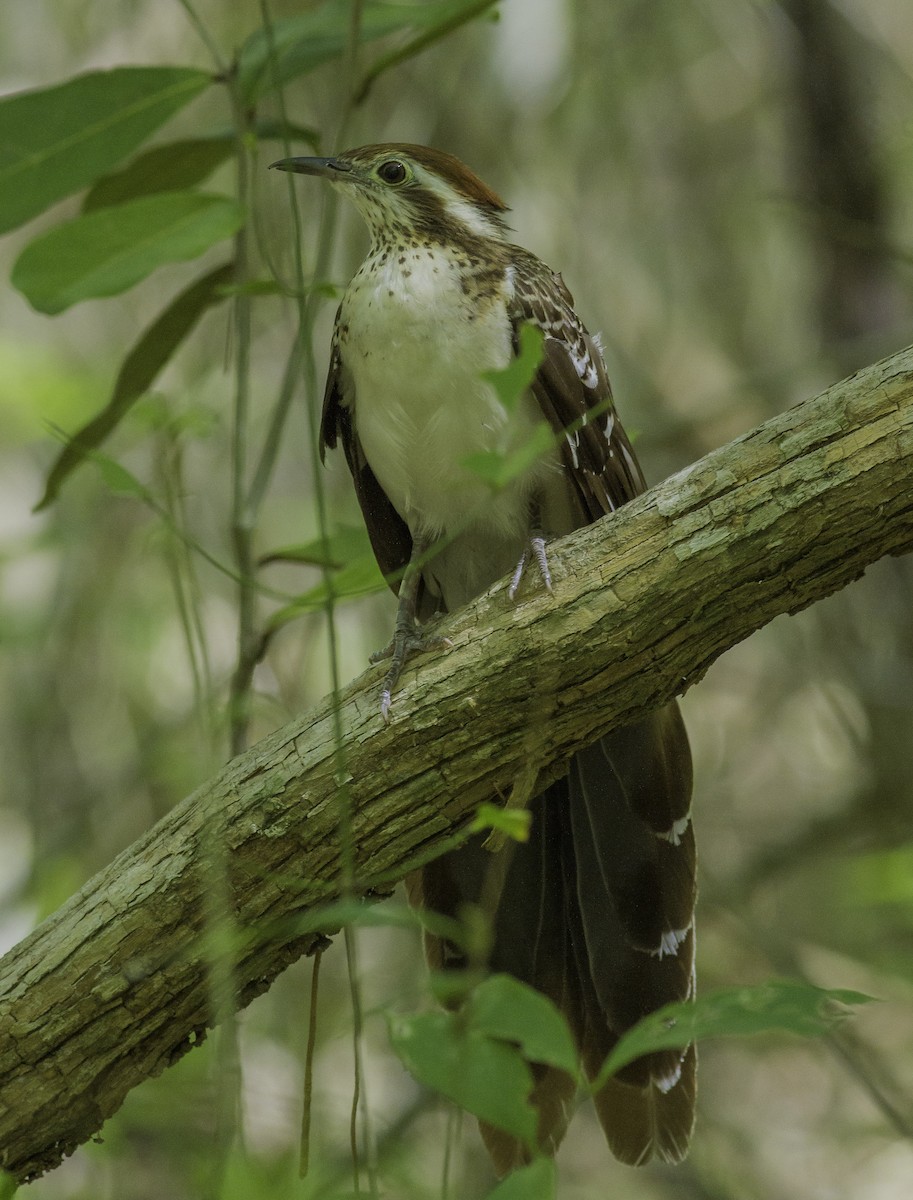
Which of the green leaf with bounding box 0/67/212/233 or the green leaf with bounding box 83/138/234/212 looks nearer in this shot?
the green leaf with bounding box 0/67/212/233

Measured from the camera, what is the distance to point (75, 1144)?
247cm

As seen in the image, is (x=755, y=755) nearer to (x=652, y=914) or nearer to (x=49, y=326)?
(x=652, y=914)

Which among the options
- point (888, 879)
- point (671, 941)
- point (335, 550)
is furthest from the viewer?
point (888, 879)

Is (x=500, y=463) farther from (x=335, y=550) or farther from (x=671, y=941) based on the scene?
(x=671, y=941)

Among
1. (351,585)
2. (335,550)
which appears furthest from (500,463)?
(335,550)

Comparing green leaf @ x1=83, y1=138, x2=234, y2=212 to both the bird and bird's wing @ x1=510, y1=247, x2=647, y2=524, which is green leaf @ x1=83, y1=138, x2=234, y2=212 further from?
bird's wing @ x1=510, y1=247, x2=647, y2=524

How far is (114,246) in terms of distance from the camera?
2.30m

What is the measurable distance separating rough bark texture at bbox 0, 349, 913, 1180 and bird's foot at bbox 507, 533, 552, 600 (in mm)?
21

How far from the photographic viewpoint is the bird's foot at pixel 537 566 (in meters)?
2.32

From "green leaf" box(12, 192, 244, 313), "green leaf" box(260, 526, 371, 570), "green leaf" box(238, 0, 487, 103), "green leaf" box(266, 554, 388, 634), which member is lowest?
"green leaf" box(266, 554, 388, 634)

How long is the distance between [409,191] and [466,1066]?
2.41m

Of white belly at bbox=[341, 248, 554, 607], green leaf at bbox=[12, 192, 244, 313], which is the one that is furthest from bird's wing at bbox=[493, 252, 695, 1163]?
green leaf at bbox=[12, 192, 244, 313]

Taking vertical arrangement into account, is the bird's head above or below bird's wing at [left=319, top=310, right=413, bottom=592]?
above

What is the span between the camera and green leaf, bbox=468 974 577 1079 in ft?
3.87
